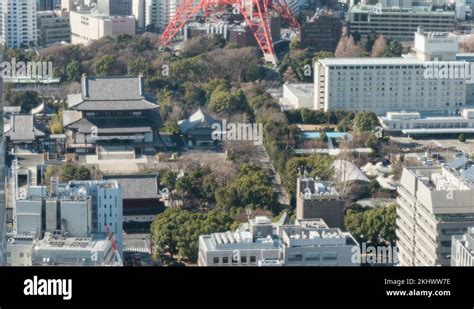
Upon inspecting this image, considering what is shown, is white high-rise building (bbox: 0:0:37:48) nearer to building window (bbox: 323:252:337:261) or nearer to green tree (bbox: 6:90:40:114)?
green tree (bbox: 6:90:40:114)

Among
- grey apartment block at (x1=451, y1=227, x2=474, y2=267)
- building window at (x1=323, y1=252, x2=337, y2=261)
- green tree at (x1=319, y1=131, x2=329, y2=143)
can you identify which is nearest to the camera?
grey apartment block at (x1=451, y1=227, x2=474, y2=267)

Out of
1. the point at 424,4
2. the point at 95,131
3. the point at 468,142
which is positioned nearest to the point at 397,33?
the point at 424,4

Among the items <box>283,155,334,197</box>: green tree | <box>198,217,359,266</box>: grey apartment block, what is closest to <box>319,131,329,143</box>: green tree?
<box>283,155,334,197</box>: green tree

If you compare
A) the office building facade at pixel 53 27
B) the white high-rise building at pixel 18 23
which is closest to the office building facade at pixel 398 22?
the office building facade at pixel 53 27

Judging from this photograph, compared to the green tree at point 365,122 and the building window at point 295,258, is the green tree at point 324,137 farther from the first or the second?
the building window at point 295,258

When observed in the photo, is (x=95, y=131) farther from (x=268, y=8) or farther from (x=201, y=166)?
(x=268, y=8)

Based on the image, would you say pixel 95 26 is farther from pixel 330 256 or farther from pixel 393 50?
pixel 330 256

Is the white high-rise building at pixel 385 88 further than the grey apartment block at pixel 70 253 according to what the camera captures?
Yes
